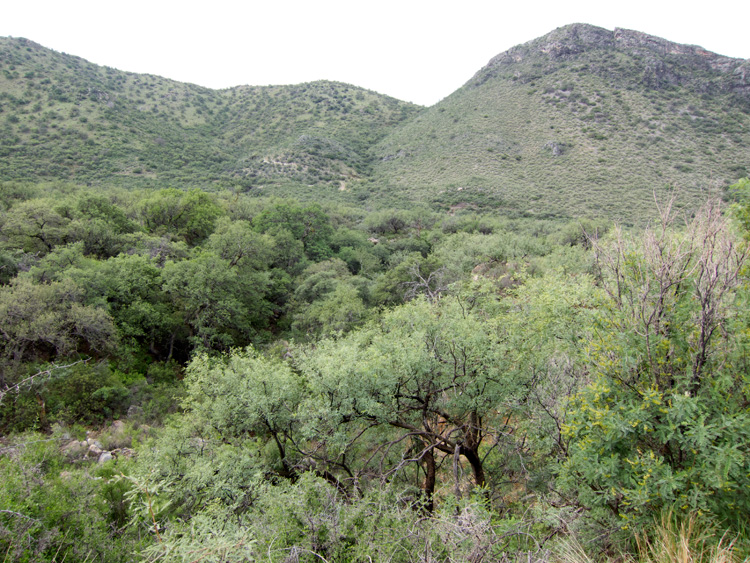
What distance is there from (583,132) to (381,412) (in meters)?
57.0

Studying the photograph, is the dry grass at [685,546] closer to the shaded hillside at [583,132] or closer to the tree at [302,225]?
the tree at [302,225]

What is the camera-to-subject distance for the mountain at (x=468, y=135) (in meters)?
42.4

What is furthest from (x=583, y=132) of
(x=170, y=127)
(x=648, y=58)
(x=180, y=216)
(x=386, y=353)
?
(x=170, y=127)

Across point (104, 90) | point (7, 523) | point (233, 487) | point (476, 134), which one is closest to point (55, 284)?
point (233, 487)

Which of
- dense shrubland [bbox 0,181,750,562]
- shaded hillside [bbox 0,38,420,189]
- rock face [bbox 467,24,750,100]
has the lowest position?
dense shrubland [bbox 0,181,750,562]

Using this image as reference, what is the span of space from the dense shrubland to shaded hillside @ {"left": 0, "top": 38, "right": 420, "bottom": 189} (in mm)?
31480

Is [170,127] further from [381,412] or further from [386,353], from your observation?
[381,412]

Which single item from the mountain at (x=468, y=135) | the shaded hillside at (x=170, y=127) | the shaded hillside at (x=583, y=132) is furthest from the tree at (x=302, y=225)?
the shaded hillside at (x=170, y=127)

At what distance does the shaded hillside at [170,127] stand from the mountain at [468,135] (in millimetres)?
279

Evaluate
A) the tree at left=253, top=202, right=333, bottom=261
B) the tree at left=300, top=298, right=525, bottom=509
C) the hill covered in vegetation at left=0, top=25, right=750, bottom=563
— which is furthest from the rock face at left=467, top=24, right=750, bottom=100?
the tree at left=300, top=298, right=525, bottom=509

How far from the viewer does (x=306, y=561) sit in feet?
12.6

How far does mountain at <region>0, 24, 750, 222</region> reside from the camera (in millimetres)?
42438

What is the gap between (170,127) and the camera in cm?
6288

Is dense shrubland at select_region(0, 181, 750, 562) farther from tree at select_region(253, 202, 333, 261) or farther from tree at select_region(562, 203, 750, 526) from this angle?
tree at select_region(253, 202, 333, 261)
